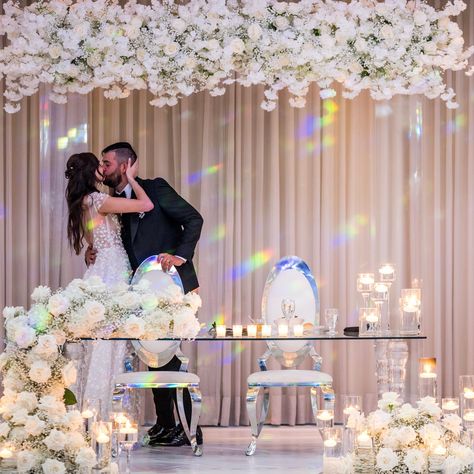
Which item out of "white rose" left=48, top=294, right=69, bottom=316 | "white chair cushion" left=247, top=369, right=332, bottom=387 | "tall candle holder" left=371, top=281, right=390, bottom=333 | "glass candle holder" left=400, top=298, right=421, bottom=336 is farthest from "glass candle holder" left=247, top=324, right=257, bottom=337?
"white rose" left=48, top=294, right=69, bottom=316

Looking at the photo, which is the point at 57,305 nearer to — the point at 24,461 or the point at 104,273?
the point at 24,461

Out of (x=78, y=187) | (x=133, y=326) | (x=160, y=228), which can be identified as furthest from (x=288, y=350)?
(x=133, y=326)

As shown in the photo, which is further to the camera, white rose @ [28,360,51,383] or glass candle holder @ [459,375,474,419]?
glass candle holder @ [459,375,474,419]

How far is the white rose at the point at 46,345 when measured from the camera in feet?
14.1

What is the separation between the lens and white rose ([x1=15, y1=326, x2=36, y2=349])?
4.29 meters

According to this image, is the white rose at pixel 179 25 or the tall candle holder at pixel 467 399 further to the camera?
the white rose at pixel 179 25

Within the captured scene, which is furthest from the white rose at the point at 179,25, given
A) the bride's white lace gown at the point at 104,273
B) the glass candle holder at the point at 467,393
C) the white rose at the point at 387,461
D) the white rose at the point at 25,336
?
the white rose at the point at 387,461

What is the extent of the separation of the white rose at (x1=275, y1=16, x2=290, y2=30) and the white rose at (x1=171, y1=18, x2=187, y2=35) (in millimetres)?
522

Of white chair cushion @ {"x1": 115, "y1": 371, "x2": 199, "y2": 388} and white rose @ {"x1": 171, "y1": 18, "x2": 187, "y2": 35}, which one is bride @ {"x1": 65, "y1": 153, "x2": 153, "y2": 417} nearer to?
white chair cushion @ {"x1": 115, "y1": 371, "x2": 199, "y2": 388}

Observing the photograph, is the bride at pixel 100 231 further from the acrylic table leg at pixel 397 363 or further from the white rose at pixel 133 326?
the white rose at pixel 133 326

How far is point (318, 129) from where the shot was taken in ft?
23.9

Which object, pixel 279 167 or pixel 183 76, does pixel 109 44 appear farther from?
pixel 279 167

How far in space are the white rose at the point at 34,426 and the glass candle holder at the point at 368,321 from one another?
75.0 inches

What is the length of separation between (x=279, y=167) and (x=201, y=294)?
0.98 meters
